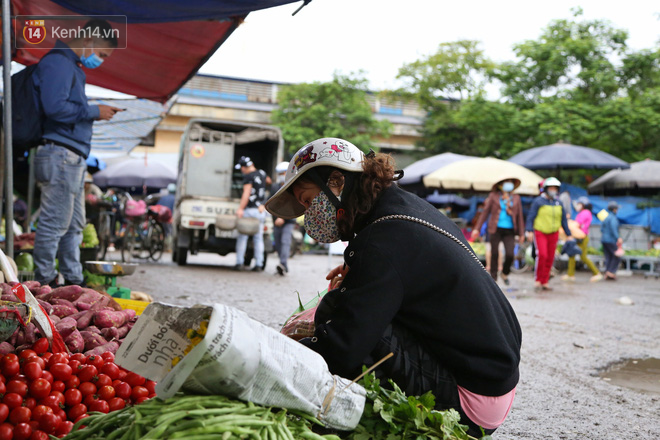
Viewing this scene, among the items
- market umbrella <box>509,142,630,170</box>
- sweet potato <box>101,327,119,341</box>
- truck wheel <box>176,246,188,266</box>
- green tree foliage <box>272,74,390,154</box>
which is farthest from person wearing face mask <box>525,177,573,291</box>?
green tree foliage <box>272,74,390,154</box>

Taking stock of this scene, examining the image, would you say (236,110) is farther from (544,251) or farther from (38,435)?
(38,435)

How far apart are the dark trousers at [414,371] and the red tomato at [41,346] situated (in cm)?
160

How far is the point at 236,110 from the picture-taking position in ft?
123

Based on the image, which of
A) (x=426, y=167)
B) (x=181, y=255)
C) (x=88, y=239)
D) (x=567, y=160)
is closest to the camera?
(x=88, y=239)

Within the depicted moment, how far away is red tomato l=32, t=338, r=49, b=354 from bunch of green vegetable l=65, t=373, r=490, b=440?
1008mm

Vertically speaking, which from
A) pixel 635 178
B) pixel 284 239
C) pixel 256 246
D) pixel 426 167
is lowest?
pixel 256 246

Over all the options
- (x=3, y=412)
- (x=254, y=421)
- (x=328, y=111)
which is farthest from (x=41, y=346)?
(x=328, y=111)

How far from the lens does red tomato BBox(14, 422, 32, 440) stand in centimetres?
225

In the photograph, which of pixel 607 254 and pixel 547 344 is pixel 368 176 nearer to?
pixel 547 344

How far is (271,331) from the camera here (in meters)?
1.91

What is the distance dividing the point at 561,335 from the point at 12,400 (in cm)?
628

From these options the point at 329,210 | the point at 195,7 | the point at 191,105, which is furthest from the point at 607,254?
the point at 191,105

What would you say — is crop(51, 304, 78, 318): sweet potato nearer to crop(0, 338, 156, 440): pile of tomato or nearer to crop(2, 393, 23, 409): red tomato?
crop(0, 338, 156, 440): pile of tomato

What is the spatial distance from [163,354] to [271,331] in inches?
16.7
